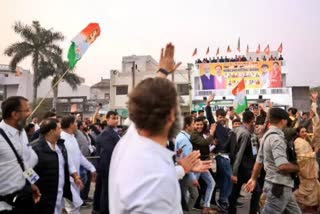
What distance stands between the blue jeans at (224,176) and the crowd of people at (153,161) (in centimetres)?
2

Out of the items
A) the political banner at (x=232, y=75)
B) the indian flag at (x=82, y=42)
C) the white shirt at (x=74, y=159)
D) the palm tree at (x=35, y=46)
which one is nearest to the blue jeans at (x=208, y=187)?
the white shirt at (x=74, y=159)

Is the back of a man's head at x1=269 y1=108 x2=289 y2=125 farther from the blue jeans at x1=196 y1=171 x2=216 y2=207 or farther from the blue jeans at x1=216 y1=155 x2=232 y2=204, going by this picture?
the blue jeans at x1=216 y1=155 x2=232 y2=204

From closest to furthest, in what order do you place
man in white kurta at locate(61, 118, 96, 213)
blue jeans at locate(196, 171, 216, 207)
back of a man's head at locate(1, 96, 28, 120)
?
back of a man's head at locate(1, 96, 28, 120), man in white kurta at locate(61, 118, 96, 213), blue jeans at locate(196, 171, 216, 207)

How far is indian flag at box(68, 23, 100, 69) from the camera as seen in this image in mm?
10773

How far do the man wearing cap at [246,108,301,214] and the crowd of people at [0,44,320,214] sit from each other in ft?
0.04

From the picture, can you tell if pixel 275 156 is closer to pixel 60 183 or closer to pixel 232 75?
pixel 60 183

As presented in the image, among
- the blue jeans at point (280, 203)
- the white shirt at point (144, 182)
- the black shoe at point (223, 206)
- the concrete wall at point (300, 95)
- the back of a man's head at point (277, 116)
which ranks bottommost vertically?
the black shoe at point (223, 206)

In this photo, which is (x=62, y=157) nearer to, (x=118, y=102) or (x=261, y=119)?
(x=261, y=119)

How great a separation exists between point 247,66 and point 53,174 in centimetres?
5359

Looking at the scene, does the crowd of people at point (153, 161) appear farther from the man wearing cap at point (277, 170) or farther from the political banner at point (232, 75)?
the political banner at point (232, 75)

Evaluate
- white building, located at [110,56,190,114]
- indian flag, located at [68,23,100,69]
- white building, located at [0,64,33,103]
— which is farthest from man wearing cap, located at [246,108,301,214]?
white building, located at [0,64,33,103]

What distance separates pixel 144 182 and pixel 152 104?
359mm

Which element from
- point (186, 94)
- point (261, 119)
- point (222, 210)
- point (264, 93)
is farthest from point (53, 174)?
point (264, 93)

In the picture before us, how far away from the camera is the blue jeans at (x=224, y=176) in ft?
26.2
